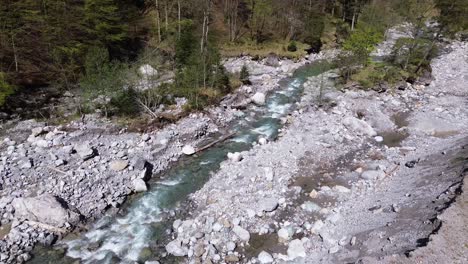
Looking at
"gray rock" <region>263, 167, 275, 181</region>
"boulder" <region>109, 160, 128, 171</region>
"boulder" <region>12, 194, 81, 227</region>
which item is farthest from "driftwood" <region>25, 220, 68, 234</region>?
"gray rock" <region>263, 167, 275, 181</region>

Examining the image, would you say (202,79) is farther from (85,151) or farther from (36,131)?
(36,131)

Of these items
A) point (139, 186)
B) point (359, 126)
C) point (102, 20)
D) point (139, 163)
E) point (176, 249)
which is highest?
point (102, 20)

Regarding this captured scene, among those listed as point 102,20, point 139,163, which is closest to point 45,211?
point 139,163

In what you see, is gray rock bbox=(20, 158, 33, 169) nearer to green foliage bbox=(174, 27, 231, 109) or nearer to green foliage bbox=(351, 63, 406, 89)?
green foliage bbox=(174, 27, 231, 109)

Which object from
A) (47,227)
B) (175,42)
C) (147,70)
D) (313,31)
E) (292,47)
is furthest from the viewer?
(313,31)

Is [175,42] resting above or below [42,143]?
above

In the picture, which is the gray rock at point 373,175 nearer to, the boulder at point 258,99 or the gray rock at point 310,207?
the gray rock at point 310,207

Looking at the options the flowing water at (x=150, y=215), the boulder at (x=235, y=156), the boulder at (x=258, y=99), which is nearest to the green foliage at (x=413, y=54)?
the boulder at (x=258, y=99)
